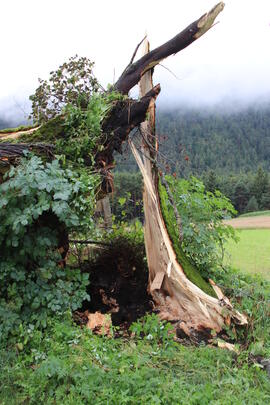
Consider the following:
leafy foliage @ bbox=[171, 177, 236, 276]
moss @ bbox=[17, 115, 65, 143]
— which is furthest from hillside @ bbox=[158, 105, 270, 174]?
moss @ bbox=[17, 115, 65, 143]

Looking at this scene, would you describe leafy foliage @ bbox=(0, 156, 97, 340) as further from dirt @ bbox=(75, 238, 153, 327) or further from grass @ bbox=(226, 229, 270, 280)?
grass @ bbox=(226, 229, 270, 280)

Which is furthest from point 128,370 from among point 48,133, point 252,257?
point 252,257

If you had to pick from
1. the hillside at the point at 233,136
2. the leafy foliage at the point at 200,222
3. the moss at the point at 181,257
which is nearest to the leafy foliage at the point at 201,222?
the leafy foliage at the point at 200,222

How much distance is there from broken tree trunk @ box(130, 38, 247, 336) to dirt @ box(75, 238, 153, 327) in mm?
302

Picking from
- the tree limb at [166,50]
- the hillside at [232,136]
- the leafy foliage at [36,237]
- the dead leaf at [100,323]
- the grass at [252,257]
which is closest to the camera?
the leafy foliage at [36,237]

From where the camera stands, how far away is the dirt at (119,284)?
5035 millimetres

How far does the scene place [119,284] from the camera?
18.2 ft

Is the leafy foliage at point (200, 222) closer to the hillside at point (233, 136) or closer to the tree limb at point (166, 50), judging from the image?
the tree limb at point (166, 50)

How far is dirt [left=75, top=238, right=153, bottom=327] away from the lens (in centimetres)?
504

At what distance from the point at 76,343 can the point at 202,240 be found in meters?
2.74

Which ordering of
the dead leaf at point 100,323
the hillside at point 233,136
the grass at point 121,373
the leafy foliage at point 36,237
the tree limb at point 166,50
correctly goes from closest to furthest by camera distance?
the grass at point 121,373
the leafy foliage at point 36,237
the dead leaf at point 100,323
the tree limb at point 166,50
the hillside at point 233,136

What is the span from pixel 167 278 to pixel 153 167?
1.59 metres

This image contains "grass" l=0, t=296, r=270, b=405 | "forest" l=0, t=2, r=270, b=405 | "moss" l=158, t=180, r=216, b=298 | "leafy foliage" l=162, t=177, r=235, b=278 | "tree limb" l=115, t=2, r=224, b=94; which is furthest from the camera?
"leafy foliage" l=162, t=177, r=235, b=278

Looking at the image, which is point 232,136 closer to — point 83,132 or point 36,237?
point 83,132
